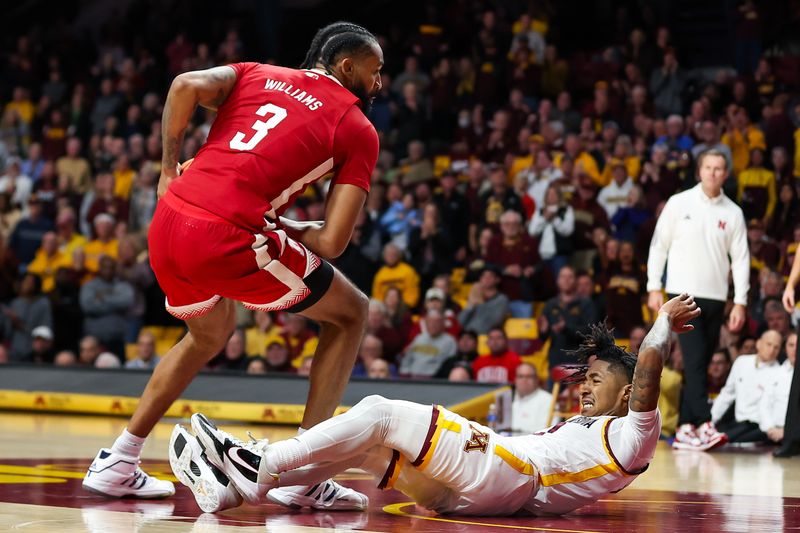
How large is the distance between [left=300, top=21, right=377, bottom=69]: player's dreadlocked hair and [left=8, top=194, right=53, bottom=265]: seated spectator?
11419 mm

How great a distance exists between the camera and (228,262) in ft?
15.2

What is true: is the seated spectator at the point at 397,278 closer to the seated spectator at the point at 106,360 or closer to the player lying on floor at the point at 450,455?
the seated spectator at the point at 106,360

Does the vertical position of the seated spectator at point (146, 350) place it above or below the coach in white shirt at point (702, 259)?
below

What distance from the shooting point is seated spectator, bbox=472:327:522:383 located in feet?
38.3

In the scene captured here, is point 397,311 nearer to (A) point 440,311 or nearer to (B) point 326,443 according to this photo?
(A) point 440,311

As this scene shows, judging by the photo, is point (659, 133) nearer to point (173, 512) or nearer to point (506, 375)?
point (506, 375)

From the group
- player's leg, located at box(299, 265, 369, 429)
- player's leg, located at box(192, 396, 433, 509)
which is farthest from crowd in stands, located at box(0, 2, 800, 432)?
player's leg, located at box(192, 396, 433, 509)

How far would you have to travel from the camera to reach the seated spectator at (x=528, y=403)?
405 inches

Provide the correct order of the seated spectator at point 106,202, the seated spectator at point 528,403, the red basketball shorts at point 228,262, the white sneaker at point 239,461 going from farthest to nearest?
the seated spectator at point 106,202, the seated spectator at point 528,403, the red basketball shorts at point 228,262, the white sneaker at point 239,461

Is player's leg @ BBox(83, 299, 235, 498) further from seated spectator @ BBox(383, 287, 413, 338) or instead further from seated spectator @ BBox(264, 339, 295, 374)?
seated spectator @ BBox(383, 287, 413, 338)

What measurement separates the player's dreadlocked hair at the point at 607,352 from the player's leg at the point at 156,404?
58.1 inches

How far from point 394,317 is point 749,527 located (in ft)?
27.6

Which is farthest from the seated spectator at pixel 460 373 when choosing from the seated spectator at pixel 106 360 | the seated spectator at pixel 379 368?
the seated spectator at pixel 106 360

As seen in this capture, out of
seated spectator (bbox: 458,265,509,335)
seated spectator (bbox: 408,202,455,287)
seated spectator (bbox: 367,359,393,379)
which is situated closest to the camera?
seated spectator (bbox: 367,359,393,379)
